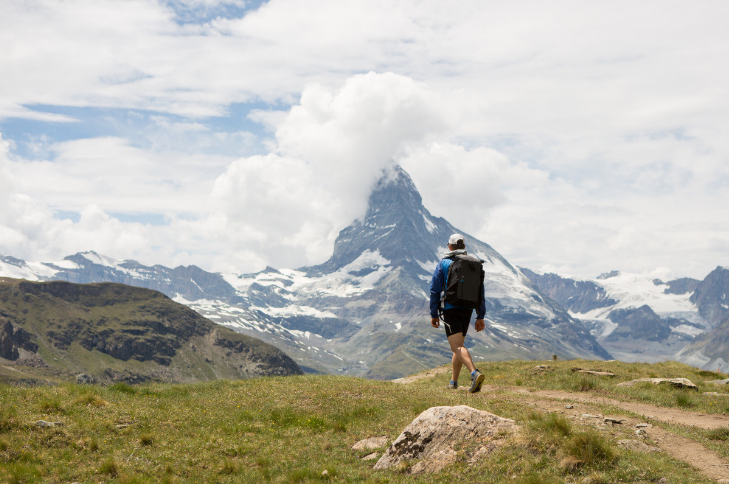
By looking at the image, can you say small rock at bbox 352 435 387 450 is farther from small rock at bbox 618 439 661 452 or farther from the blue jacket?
small rock at bbox 618 439 661 452

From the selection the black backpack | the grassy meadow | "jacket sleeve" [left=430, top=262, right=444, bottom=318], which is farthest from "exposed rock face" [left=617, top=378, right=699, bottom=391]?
"jacket sleeve" [left=430, top=262, right=444, bottom=318]

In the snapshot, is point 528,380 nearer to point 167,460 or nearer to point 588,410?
point 588,410

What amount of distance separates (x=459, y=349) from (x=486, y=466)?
6.77m

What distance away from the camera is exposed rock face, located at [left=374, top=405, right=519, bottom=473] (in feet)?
41.8

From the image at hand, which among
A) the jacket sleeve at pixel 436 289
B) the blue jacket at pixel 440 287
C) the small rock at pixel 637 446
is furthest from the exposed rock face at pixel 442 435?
the blue jacket at pixel 440 287

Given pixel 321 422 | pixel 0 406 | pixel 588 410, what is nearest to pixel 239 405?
pixel 321 422

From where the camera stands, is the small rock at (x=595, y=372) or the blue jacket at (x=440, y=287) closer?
the blue jacket at (x=440, y=287)

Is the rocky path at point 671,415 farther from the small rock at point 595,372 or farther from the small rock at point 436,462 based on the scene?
the small rock at point 436,462

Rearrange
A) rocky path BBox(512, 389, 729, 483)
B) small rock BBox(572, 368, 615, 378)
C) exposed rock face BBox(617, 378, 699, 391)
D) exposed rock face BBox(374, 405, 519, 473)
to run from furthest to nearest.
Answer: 1. small rock BBox(572, 368, 615, 378)
2. exposed rock face BBox(617, 378, 699, 391)
3. exposed rock face BBox(374, 405, 519, 473)
4. rocky path BBox(512, 389, 729, 483)

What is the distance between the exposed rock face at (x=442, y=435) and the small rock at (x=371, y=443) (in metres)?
1.17

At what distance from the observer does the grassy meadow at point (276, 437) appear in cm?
1159

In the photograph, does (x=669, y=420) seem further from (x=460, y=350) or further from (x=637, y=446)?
(x=460, y=350)

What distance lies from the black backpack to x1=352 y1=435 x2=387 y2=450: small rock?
512 cm

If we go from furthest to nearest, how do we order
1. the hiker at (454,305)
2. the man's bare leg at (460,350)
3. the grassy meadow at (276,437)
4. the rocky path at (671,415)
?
the man's bare leg at (460,350)
the hiker at (454,305)
the rocky path at (671,415)
the grassy meadow at (276,437)
